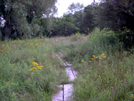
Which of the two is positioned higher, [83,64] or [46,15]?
[46,15]

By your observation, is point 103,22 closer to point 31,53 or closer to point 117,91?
point 31,53

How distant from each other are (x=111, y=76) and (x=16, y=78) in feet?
8.33

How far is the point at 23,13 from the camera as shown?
406 inches

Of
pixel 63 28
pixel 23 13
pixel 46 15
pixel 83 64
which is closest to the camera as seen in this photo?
pixel 83 64

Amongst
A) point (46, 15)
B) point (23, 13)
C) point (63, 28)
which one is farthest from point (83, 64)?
point (63, 28)

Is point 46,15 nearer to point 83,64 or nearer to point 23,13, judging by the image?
point 23,13

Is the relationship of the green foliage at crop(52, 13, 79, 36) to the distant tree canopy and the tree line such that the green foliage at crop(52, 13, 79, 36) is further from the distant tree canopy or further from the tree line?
the distant tree canopy

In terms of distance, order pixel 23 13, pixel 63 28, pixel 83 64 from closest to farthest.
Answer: pixel 83 64, pixel 23 13, pixel 63 28

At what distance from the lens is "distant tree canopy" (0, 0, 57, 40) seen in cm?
976

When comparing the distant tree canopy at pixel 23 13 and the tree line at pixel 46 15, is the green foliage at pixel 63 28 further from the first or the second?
the distant tree canopy at pixel 23 13

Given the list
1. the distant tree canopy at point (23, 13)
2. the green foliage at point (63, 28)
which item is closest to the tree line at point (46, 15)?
the distant tree canopy at point (23, 13)

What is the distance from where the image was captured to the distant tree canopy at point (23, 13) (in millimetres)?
9762

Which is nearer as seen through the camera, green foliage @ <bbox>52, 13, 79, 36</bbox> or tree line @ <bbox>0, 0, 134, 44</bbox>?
tree line @ <bbox>0, 0, 134, 44</bbox>

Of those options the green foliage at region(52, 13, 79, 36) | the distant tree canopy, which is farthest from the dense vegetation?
the green foliage at region(52, 13, 79, 36)
